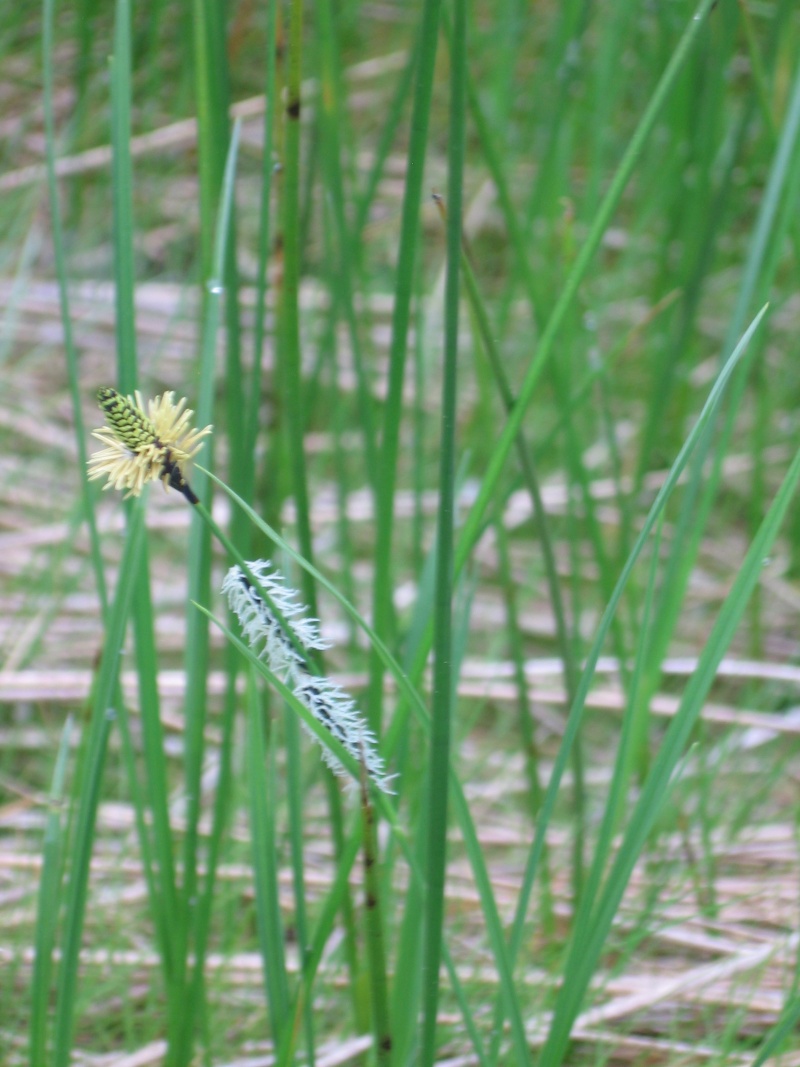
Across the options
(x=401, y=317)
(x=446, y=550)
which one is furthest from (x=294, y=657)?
(x=401, y=317)

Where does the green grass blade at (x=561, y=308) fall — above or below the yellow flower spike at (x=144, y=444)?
above

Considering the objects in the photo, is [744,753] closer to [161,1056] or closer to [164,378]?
[161,1056]

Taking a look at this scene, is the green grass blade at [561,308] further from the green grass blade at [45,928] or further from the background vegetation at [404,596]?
the green grass blade at [45,928]

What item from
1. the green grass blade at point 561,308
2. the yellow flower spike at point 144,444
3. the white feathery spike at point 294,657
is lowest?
the white feathery spike at point 294,657

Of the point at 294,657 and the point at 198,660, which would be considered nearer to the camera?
the point at 294,657

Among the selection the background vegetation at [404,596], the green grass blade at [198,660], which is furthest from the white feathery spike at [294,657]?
the green grass blade at [198,660]

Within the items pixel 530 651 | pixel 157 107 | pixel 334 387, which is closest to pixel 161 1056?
pixel 334 387

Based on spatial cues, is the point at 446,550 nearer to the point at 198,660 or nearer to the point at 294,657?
the point at 294,657

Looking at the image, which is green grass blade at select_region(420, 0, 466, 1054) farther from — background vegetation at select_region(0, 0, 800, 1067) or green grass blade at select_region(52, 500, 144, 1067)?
green grass blade at select_region(52, 500, 144, 1067)
